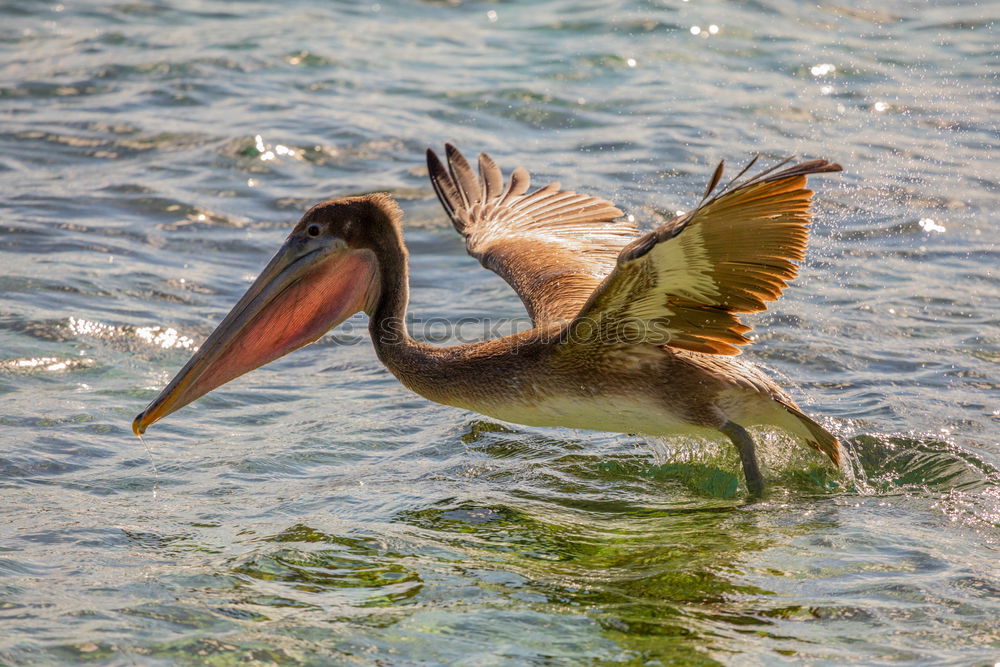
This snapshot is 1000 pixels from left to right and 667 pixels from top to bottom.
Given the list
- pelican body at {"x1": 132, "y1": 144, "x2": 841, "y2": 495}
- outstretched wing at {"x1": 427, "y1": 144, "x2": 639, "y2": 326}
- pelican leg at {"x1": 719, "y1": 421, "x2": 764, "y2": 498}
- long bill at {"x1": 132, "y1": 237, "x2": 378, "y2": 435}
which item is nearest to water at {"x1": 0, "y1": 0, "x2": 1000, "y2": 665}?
pelican leg at {"x1": 719, "y1": 421, "x2": 764, "y2": 498}

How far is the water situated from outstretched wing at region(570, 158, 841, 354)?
2.72 feet

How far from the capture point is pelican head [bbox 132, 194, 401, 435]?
5391mm

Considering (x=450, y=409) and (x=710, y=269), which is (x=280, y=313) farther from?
(x=710, y=269)

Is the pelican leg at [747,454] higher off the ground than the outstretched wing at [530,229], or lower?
lower

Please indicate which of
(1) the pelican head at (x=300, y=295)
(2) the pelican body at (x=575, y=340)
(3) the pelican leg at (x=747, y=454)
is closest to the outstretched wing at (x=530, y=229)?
(2) the pelican body at (x=575, y=340)

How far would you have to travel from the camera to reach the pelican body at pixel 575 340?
5.12 m

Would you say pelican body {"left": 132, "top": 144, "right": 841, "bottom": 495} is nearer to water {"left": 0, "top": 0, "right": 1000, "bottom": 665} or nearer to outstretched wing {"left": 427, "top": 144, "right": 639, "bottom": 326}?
water {"left": 0, "top": 0, "right": 1000, "bottom": 665}

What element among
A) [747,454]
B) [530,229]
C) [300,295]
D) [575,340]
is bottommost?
[747,454]

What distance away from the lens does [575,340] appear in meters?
5.41

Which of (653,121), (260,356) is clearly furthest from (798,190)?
(653,121)

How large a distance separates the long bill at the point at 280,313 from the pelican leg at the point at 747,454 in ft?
6.05

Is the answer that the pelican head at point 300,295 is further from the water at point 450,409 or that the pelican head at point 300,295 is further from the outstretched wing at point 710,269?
the outstretched wing at point 710,269

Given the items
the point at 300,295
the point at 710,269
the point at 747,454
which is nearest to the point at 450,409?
the point at 300,295

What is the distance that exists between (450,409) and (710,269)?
235 cm
